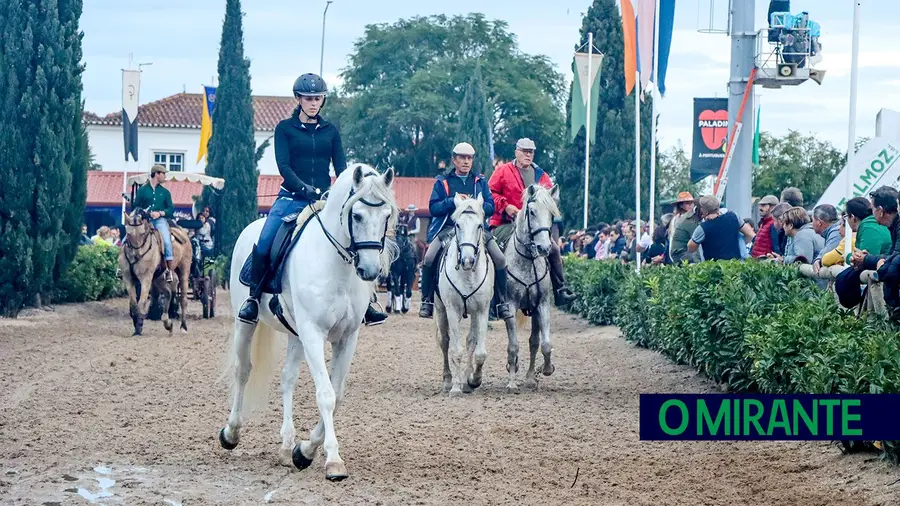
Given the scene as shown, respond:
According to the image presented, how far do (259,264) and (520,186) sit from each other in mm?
5572

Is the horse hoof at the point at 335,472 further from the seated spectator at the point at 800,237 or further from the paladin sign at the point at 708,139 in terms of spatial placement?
the paladin sign at the point at 708,139

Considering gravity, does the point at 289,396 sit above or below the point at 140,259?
below

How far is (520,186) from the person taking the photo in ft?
47.0

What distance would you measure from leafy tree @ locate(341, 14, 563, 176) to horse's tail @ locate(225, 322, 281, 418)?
62385mm

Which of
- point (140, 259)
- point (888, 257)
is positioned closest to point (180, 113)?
point (140, 259)

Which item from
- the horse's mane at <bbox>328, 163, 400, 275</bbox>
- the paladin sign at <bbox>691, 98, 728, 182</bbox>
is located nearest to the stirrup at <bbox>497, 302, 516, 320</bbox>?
the horse's mane at <bbox>328, 163, 400, 275</bbox>

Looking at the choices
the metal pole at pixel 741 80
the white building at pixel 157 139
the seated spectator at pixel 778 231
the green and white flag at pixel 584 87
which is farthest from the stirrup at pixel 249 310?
the white building at pixel 157 139

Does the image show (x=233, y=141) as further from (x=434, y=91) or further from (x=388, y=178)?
(x=388, y=178)

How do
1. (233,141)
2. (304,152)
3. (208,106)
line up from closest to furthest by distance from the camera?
(304,152), (233,141), (208,106)

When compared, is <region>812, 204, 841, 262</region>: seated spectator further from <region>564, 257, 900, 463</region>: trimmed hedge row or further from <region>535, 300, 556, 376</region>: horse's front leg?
<region>535, 300, 556, 376</region>: horse's front leg

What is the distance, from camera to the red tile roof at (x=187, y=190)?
62.3 meters

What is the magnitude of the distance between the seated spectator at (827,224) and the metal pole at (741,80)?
24.1 ft

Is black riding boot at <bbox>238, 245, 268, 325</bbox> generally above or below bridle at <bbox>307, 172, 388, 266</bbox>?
below

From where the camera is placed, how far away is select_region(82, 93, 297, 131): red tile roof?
81250mm
